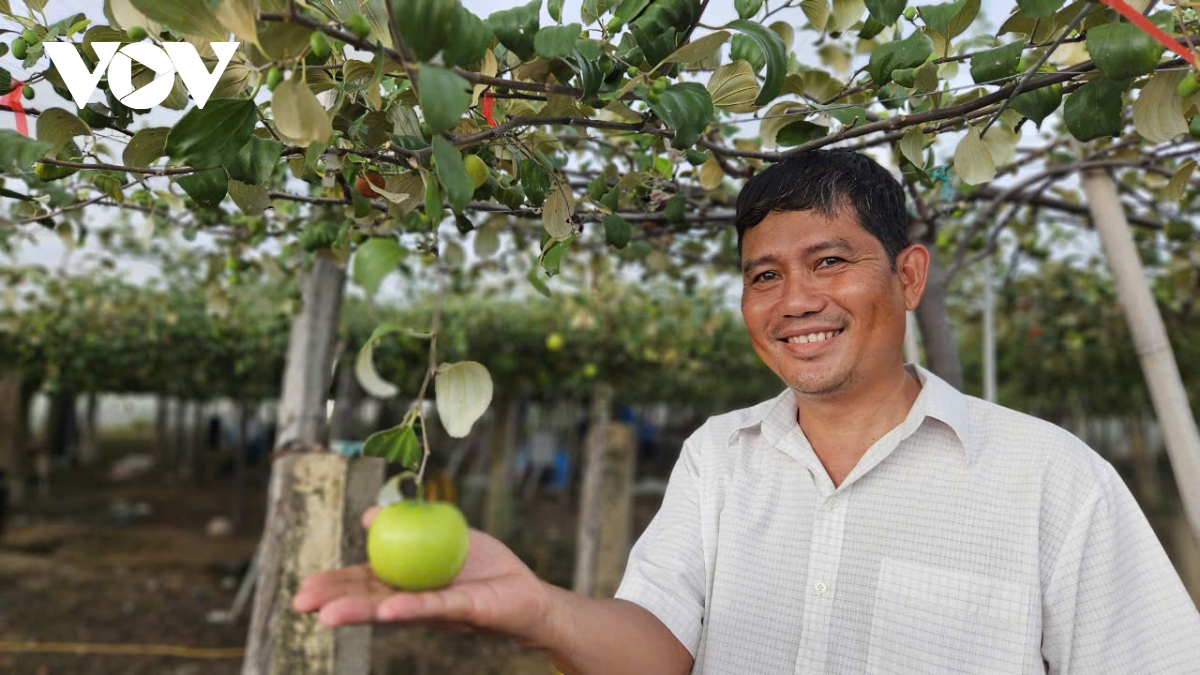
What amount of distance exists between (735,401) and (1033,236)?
1112 centimetres

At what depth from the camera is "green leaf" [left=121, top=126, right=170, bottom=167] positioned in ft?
3.76

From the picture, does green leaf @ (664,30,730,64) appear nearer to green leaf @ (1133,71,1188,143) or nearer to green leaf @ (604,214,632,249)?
green leaf @ (604,214,632,249)

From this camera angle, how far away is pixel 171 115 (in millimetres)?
2059

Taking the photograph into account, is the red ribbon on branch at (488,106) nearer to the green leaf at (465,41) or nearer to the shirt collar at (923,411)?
the green leaf at (465,41)

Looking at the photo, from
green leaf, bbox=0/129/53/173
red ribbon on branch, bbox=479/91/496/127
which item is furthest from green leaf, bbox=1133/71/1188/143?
green leaf, bbox=0/129/53/173

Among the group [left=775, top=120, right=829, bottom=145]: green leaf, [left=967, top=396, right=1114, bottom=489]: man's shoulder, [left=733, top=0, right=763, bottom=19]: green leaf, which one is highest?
[left=733, top=0, right=763, bottom=19]: green leaf

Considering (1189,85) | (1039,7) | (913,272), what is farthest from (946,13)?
(913,272)

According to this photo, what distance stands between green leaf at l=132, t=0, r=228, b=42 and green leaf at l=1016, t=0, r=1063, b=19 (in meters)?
0.89

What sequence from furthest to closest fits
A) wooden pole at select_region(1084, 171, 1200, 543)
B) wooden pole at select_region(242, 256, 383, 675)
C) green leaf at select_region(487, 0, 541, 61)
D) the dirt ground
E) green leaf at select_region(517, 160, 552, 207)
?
the dirt ground, wooden pole at select_region(242, 256, 383, 675), wooden pole at select_region(1084, 171, 1200, 543), green leaf at select_region(517, 160, 552, 207), green leaf at select_region(487, 0, 541, 61)

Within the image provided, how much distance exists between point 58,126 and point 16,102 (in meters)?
0.12

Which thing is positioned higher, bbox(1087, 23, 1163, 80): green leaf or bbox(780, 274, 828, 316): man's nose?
bbox(1087, 23, 1163, 80): green leaf

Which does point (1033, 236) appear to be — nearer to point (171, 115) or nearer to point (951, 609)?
point (951, 609)

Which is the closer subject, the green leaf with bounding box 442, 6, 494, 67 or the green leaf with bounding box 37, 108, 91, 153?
the green leaf with bounding box 442, 6, 494, 67

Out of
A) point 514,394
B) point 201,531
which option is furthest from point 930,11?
point 201,531
